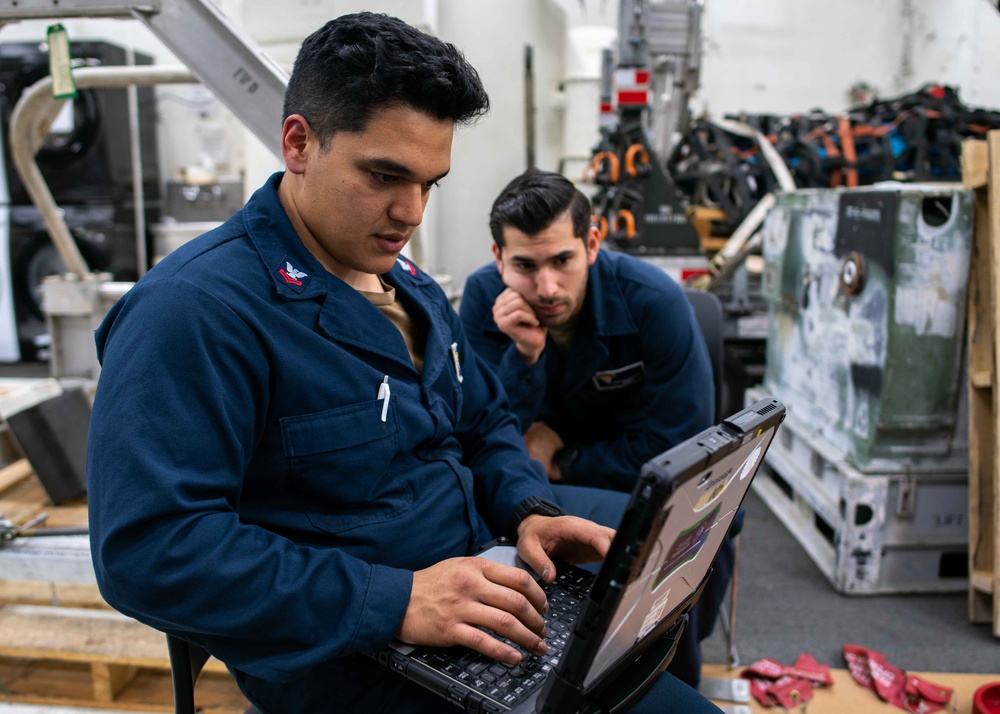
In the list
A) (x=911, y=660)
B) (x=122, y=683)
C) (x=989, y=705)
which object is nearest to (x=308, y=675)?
(x=122, y=683)

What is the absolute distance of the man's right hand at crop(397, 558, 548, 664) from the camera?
891 millimetres

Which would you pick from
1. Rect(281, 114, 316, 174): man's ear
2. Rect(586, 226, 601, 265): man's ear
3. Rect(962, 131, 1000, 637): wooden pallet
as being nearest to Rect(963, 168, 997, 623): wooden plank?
Rect(962, 131, 1000, 637): wooden pallet

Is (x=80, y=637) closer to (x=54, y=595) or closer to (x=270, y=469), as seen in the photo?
(x=54, y=595)

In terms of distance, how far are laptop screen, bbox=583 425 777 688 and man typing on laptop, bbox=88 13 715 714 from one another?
16 cm

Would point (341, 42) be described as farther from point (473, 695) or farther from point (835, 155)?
point (835, 155)

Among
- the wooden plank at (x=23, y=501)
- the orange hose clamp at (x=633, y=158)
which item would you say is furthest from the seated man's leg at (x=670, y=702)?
the orange hose clamp at (x=633, y=158)

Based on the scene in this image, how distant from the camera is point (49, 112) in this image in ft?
8.23

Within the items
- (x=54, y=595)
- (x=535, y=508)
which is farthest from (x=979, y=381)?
(x=54, y=595)

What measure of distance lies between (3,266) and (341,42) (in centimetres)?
519

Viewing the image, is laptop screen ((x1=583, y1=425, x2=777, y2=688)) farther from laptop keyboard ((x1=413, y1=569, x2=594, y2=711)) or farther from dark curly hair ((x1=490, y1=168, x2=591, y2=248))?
dark curly hair ((x1=490, y1=168, x2=591, y2=248))

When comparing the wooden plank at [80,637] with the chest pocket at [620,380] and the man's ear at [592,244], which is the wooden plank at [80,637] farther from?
the man's ear at [592,244]

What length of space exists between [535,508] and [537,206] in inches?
31.9

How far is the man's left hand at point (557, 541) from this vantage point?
109cm

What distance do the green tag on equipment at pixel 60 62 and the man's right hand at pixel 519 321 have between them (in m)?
1.24
